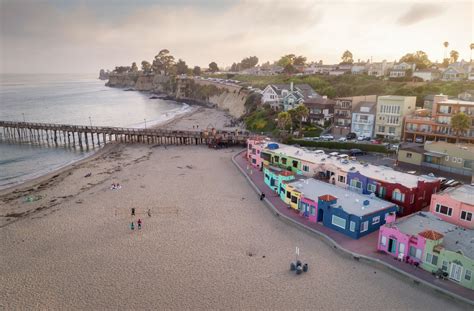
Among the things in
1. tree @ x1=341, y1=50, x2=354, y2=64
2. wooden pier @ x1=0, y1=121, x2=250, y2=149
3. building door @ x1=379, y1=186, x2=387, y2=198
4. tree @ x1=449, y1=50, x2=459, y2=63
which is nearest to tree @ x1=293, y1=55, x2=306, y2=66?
tree @ x1=341, y1=50, x2=354, y2=64

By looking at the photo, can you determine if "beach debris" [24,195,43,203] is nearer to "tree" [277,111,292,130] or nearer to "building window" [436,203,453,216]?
"tree" [277,111,292,130]

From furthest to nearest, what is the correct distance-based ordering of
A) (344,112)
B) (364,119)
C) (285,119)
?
(344,112) < (285,119) < (364,119)

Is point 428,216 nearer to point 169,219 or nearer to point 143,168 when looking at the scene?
point 169,219

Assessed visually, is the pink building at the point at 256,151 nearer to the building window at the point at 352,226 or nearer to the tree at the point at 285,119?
the tree at the point at 285,119

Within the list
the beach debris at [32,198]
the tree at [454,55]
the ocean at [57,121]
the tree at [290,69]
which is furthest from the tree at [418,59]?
the beach debris at [32,198]

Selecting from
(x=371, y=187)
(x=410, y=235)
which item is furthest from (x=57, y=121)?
(x=410, y=235)

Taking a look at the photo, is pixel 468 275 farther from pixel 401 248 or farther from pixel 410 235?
pixel 401 248

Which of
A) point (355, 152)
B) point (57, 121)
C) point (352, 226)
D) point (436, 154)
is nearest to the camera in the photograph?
point (352, 226)
